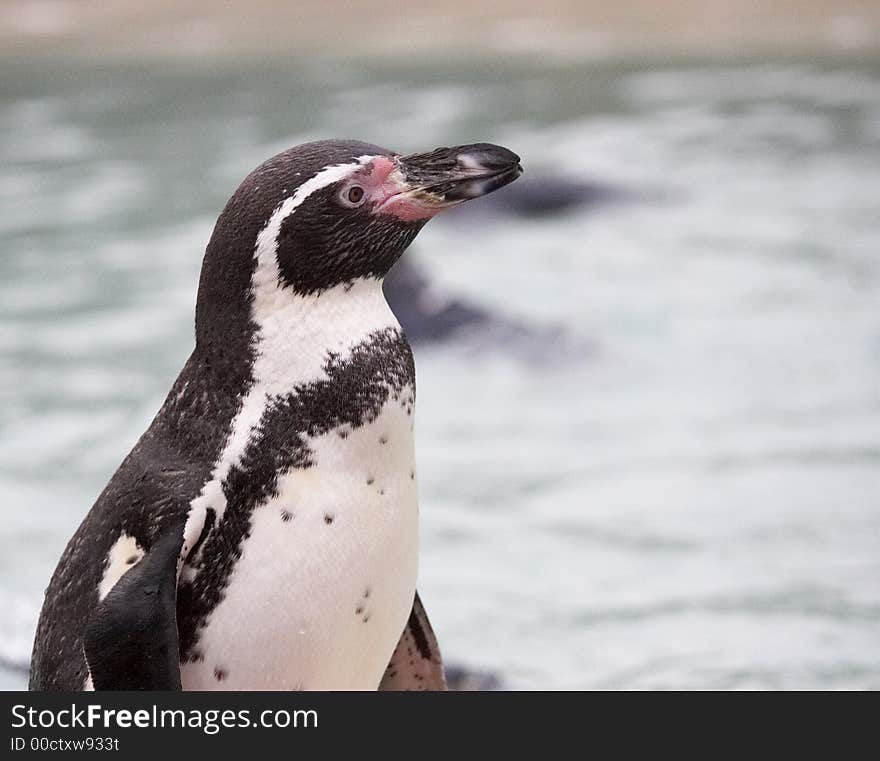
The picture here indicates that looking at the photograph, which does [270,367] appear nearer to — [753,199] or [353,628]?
[353,628]

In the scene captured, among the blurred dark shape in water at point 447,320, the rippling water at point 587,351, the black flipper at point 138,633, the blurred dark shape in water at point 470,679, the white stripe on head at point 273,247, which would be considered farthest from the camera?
the blurred dark shape in water at point 447,320

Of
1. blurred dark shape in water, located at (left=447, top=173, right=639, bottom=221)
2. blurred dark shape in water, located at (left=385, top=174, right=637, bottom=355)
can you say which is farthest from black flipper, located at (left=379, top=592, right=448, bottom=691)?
blurred dark shape in water, located at (left=447, top=173, right=639, bottom=221)

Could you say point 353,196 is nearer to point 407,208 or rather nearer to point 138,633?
point 407,208

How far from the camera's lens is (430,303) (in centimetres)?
416

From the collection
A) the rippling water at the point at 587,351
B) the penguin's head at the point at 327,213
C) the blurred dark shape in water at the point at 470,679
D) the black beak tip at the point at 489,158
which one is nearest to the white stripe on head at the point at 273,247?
the penguin's head at the point at 327,213

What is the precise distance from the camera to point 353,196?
154cm

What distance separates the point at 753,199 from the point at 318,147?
399cm

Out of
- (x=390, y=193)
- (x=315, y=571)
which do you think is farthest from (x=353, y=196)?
(x=315, y=571)

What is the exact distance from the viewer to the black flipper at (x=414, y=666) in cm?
177

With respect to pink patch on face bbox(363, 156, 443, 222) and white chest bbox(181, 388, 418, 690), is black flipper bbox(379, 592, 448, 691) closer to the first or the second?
white chest bbox(181, 388, 418, 690)

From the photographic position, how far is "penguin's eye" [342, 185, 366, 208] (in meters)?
1.53

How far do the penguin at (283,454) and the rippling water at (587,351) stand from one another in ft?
3.41

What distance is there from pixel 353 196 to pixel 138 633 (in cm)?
47

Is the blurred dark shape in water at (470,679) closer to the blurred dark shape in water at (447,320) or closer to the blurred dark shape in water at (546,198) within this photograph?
the blurred dark shape in water at (447,320)
